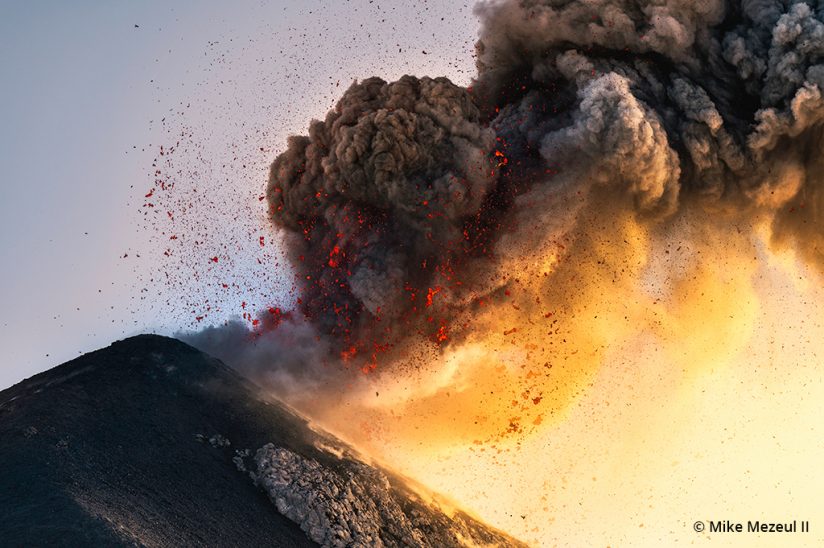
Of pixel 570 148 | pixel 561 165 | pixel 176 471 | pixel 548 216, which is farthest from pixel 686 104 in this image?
pixel 176 471

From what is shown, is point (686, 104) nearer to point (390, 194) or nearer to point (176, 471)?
point (390, 194)

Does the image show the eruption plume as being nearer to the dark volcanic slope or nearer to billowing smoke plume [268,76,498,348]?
billowing smoke plume [268,76,498,348]

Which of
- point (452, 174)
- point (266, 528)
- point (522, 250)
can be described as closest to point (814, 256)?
point (522, 250)

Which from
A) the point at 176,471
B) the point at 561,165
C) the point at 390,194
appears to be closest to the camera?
the point at 176,471

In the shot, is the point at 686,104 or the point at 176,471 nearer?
the point at 176,471

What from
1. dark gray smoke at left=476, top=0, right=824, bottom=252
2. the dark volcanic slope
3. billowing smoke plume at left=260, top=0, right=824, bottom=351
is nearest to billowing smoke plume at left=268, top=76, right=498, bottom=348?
billowing smoke plume at left=260, top=0, right=824, bottom=351

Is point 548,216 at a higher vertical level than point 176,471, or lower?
higher

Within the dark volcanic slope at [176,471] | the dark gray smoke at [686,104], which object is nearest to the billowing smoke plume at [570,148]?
the dark gray smoke at [686,104]

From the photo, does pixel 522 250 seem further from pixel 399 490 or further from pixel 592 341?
pixel 399 490
